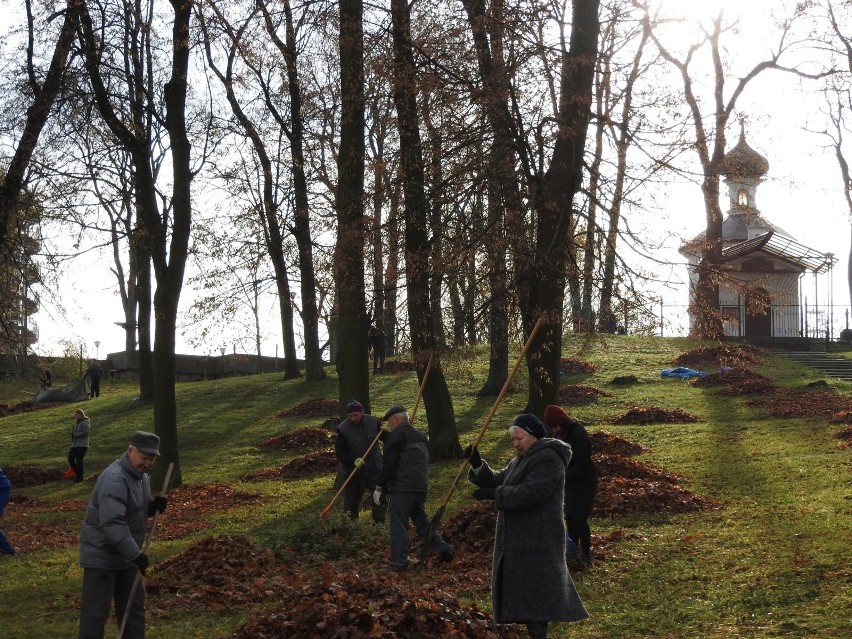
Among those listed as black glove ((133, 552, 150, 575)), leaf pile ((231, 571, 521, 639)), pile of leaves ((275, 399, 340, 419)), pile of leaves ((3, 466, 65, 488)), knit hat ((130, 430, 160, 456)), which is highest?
knit hat ((130, 430, 160, 456))

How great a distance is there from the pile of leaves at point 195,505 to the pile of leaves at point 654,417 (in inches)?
380

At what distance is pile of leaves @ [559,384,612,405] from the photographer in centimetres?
2861

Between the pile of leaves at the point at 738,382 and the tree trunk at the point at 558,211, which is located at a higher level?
the tree trunk at the point at 558,211

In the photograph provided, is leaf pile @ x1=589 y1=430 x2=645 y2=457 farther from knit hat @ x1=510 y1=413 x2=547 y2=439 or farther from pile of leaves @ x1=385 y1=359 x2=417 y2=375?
pile of leaves @ x1=385 y1=359 x2=417 y2=375

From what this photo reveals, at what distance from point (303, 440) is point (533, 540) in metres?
18.7

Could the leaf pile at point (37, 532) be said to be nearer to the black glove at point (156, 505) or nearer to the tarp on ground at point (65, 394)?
the black glove at point (156, 505)

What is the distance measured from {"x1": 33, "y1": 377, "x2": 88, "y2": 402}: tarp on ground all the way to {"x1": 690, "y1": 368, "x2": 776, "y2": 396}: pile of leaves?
23873 millimetres

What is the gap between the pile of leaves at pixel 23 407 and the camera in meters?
39.4

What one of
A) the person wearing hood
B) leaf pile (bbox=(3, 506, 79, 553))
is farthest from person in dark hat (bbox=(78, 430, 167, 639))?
the person wearing hood

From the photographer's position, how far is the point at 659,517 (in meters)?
14.1

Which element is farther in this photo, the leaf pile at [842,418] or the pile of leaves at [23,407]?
the pile of leaves at [23,407]

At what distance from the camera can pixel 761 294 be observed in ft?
57.1

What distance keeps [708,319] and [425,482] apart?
724 centimetres

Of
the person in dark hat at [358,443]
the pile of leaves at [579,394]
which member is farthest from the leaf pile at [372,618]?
the pile of leaves at [579,394]
